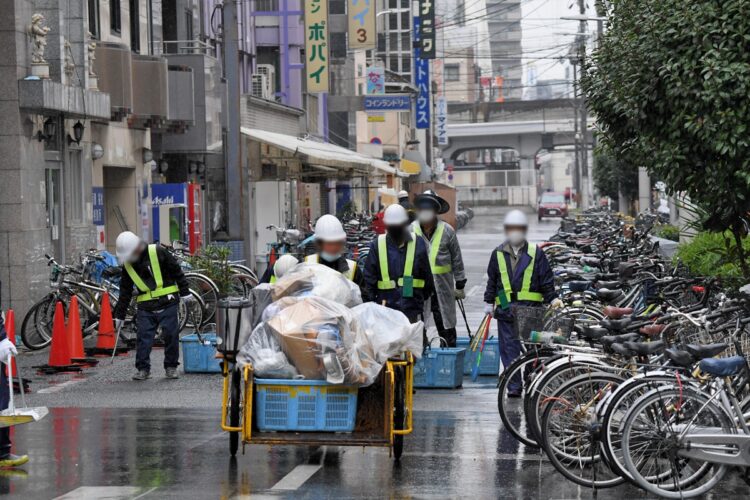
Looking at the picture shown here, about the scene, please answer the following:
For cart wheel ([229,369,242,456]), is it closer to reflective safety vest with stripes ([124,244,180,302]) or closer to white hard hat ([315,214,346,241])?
white hard hat ([315,214,346,241])

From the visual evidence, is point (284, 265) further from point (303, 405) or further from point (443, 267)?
point (443, 267)

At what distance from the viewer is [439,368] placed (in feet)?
42.8

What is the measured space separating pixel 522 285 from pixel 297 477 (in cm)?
400

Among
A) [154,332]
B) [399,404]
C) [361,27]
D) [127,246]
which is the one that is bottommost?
[399,404]

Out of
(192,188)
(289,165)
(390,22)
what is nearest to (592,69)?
A: (192,188)

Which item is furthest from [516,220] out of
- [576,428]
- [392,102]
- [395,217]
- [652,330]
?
[392,102]

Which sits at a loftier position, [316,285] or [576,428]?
[316,285]

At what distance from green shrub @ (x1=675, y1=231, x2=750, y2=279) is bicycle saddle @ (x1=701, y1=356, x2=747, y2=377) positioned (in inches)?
247

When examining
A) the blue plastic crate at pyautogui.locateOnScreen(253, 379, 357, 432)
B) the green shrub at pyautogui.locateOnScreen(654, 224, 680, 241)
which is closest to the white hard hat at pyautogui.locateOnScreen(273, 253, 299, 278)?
the blue plastic crate at pyautogui.locateOnScreen(253, 379, 357, 432)

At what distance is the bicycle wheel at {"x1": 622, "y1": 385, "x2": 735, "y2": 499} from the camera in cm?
788

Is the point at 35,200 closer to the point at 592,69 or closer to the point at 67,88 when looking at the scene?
the point at 67,88

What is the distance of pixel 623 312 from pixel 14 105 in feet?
34.9

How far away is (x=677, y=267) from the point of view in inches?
667

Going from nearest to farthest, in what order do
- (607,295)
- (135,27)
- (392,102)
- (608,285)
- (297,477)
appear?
(297,477) → (607,295) → (608,285) → (135,27) → (392,102)
